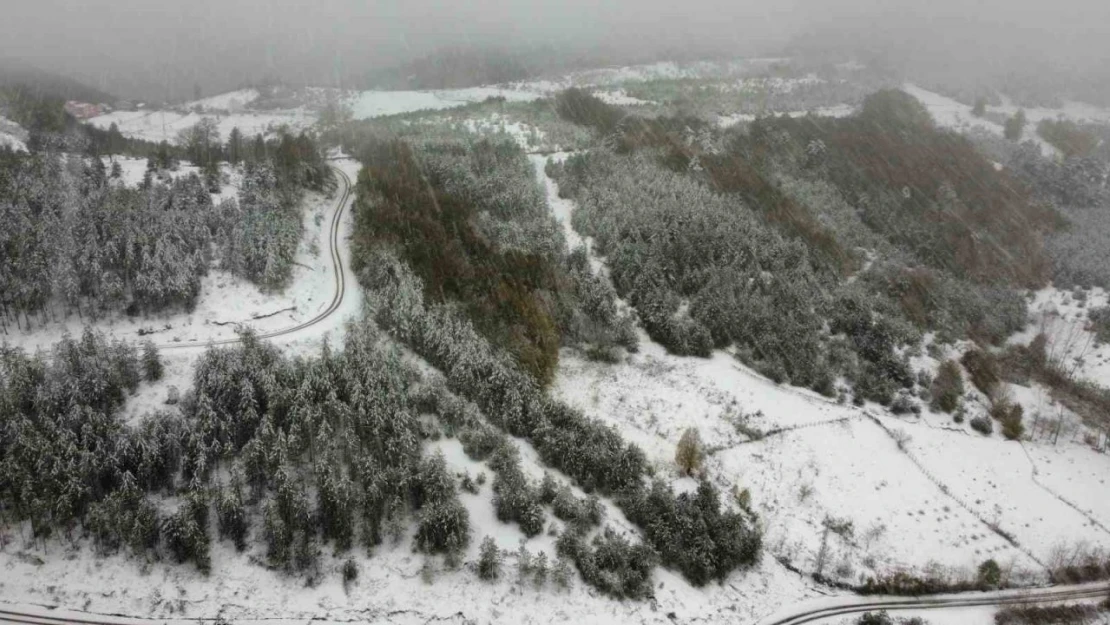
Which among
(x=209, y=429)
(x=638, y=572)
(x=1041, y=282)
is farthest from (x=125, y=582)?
(x=1041, y=282)

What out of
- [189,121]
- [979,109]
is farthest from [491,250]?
[979,109]

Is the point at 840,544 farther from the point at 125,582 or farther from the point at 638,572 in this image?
the point at 125,582

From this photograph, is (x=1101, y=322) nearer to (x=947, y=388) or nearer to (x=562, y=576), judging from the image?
(x=947, y=388)

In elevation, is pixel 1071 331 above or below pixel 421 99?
below

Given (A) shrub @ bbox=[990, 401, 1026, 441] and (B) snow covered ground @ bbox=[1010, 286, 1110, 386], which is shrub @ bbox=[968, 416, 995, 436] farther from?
(B) snow covered ground @ bbox=[1010, 286, 1110, 386]

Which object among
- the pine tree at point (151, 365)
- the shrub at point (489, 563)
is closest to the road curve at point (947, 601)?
the shrub at point (489, 563)

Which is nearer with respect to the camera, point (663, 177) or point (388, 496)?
point (388, 496)

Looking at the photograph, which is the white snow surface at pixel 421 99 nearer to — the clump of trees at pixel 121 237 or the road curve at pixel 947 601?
the clump of trees at pixel 121 237
